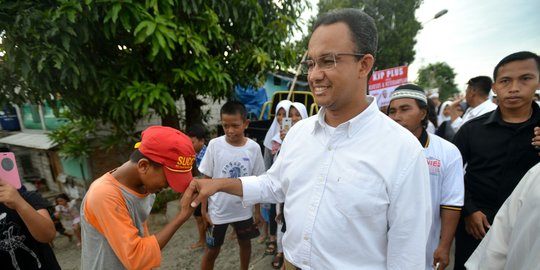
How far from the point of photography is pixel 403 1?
18.0 m

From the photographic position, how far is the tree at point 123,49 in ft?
9.13

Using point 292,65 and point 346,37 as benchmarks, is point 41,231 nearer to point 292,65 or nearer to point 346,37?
point 346,37

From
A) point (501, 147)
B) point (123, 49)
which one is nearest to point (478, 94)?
point (501, 147)

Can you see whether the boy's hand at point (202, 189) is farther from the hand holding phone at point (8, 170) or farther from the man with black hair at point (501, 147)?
the man with black hair at point (501, 147)

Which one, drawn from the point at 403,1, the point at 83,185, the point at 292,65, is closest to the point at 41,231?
the point at 292,65

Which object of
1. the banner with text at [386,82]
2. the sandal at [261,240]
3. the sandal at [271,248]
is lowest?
the sandal at [261,240]

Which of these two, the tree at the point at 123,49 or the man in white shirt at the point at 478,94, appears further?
the man in white shirt at the point at 478,94

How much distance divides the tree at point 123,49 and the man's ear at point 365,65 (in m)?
2.39

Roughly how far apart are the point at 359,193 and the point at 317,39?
0.74m

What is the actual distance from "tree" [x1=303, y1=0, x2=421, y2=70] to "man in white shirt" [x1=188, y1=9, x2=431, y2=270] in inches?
733

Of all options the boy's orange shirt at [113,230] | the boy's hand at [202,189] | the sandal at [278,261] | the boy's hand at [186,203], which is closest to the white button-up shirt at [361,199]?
the boy's hand at [202,189]

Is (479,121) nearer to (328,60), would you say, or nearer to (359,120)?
(359,120)

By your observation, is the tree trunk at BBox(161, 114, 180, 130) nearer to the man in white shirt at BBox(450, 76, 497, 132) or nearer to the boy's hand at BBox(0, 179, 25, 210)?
the boy's hand at BBox(0, 179, 25, 210)

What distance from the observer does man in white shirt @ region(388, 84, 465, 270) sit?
80.8 inches
